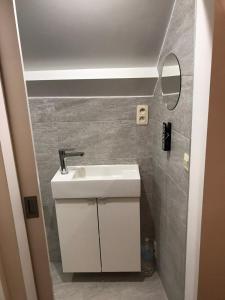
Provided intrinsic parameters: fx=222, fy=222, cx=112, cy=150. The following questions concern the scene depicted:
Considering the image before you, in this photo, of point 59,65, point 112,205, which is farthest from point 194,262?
point 59,65

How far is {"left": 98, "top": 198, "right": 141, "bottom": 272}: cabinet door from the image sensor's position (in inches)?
63.5

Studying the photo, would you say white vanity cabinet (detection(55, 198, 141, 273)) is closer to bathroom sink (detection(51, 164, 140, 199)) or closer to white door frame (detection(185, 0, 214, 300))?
bathroom sink (detection(51, 164, 140, 199))

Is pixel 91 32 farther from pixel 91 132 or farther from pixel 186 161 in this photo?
pixel 186 161

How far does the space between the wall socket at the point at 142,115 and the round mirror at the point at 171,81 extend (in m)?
0.32

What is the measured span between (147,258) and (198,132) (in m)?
1.43

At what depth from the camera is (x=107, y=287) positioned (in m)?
1.78

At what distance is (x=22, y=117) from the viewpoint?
0.71 metres

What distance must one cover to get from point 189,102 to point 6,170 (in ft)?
2.71

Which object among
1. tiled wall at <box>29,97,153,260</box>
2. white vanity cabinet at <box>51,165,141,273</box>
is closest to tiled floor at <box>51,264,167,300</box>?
white vanity cabinet at <box>51,165,141,273</box>

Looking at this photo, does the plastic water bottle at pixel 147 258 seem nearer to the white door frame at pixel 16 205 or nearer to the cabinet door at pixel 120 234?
the cabinet door at pixel 120 234

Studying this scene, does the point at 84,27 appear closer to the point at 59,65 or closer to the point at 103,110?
the point at 59,65

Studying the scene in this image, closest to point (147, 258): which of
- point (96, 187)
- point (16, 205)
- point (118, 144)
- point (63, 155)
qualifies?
point (96, 187)

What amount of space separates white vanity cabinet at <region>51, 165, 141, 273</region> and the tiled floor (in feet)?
0.51

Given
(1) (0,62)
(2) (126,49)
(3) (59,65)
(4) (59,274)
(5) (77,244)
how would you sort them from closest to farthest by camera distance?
(1) (0,62)
(2) (126,49)
(3) (59,65)
(5) (77,244)
(4) (59,274)
